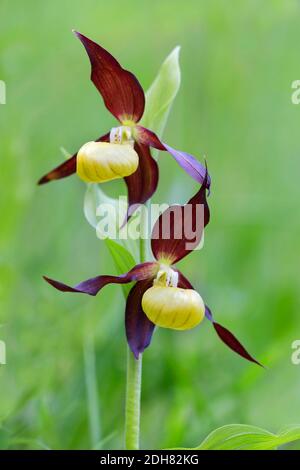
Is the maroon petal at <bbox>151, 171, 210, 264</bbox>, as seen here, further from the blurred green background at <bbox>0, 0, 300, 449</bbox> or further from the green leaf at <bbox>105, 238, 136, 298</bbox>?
the blurred green background at <bbox>0, 0, 300, 449</bbox>

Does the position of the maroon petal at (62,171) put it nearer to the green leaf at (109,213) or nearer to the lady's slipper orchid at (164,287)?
the green leaf at (109,213)

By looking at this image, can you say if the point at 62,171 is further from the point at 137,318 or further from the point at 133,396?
the point at 133,396

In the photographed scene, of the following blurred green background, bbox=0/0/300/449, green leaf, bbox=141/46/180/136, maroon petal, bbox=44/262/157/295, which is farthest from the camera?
blurred green background, bbox=0/0/300/449

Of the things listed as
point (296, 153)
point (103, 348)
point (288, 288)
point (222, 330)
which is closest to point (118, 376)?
point (103, 348)

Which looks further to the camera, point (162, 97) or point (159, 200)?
point (159, 200)

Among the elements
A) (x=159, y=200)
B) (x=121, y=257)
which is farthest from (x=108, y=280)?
(x=159, y=200)

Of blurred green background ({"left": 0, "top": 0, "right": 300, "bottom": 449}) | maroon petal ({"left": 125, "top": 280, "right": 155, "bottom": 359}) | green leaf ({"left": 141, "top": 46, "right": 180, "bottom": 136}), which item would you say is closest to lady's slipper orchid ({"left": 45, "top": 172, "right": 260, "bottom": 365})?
maroon petal ({"left": 125, "top": 280, "right": 155, "bottom": 359})
